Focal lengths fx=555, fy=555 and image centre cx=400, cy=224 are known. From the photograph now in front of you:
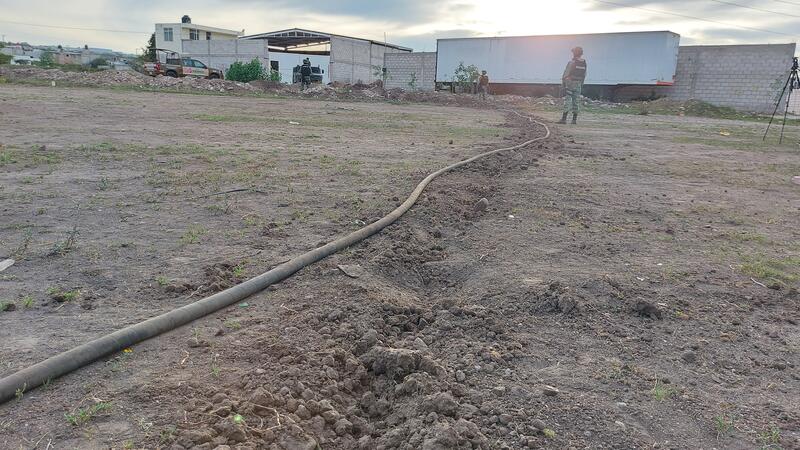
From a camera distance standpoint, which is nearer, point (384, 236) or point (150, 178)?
point (384, 236)

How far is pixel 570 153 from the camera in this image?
9.21 metres

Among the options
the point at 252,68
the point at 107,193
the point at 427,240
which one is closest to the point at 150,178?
the point at 107,193

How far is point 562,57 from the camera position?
29.0 m

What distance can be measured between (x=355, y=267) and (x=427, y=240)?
0.91m

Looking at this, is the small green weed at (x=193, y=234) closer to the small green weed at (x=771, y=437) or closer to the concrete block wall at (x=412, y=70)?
the small green weed at (x=771, y=437)

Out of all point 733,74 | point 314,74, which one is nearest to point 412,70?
point 314,74

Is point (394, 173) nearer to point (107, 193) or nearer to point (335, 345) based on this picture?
point (107, 193)

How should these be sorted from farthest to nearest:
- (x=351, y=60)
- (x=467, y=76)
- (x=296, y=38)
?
(x=296, y=38), (x=351, y=60), (x=467, y=76)

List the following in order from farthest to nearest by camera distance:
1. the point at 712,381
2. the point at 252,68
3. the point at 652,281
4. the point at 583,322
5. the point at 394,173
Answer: the point at 252,68, the point at 394,173, the point at 652,281, the point at 583,322, the point at 712,381

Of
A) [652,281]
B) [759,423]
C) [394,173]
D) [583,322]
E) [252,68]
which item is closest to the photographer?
[759,423]

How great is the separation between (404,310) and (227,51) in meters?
41.9

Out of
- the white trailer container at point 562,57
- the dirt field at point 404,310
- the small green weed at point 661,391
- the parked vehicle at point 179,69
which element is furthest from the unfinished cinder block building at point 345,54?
the small green weed at point 661,391

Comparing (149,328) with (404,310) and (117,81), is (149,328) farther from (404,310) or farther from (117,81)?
(117,81)

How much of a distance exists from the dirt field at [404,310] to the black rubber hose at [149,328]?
5 centimetres
